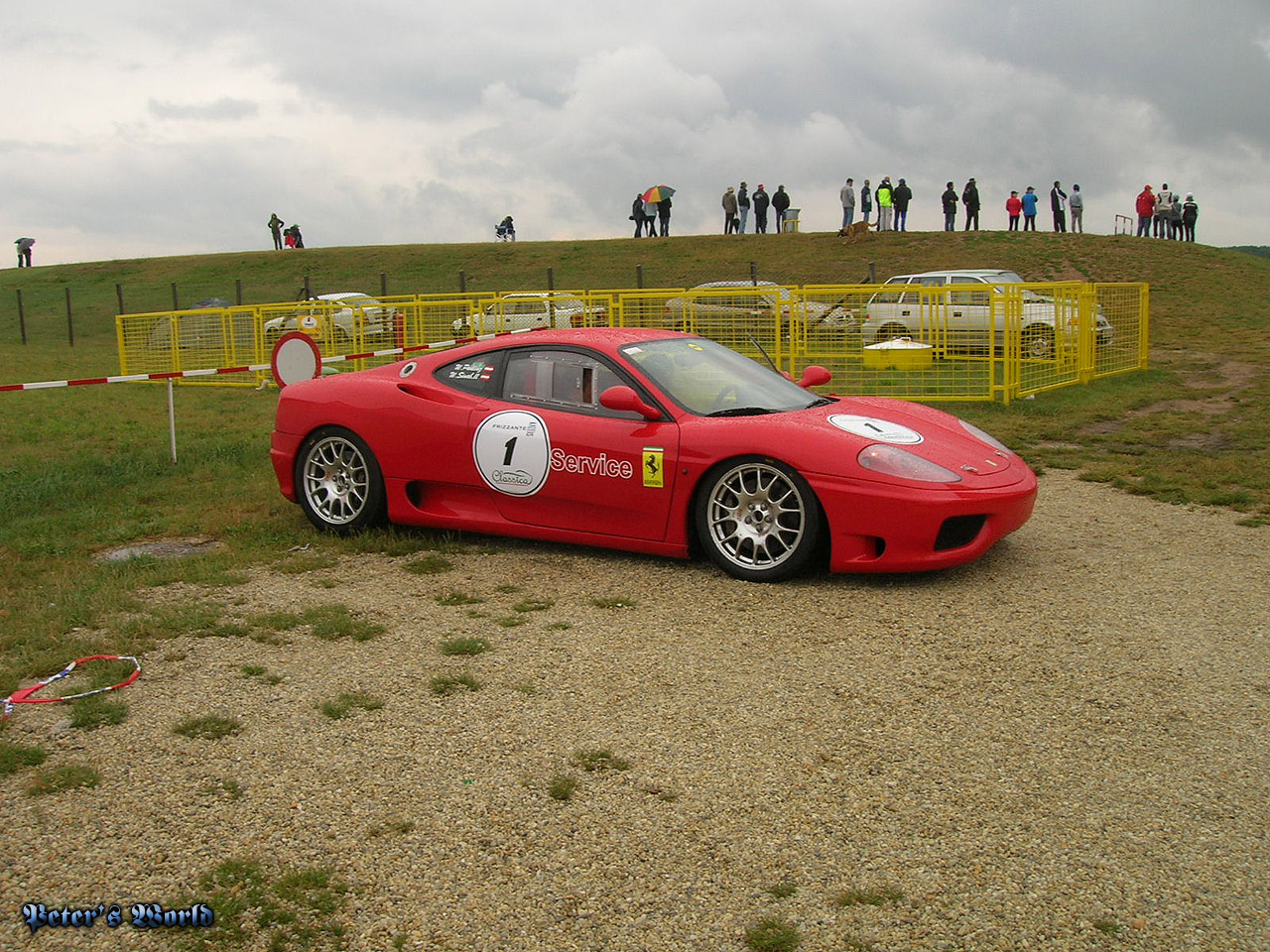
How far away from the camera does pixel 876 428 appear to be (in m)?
5.79

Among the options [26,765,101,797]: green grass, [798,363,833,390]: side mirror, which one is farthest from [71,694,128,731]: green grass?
[798,363,833,390]: side mirror

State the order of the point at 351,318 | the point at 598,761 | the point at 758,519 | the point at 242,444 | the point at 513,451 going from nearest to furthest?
the point at 598,761 < the point at 758,519 < the point at 513,451 < the point at 242,444 < the point at 351,318

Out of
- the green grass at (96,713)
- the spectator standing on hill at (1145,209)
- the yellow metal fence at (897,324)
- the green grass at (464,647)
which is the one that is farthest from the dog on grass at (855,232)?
the green grass at (96,713)

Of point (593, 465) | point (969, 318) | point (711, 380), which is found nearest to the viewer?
point (593, 465)

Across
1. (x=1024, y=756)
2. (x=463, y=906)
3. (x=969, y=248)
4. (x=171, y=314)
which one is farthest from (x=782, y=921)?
(x=969, y=248)

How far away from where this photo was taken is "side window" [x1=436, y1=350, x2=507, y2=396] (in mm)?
6469

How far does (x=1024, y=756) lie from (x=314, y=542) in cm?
440

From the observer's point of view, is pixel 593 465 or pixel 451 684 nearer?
pixel 451 684

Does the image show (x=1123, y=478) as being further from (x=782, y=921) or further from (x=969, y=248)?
(x=969, y=248)

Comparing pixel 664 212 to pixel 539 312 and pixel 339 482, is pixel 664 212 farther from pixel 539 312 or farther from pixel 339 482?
pixel 339 482

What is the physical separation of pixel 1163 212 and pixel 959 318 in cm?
2900

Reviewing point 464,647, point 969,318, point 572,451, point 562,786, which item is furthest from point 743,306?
point 562,786

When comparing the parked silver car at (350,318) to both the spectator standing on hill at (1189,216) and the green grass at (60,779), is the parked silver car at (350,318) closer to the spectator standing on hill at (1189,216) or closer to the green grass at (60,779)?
the green grass at (60,779)

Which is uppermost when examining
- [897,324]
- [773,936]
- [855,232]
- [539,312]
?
[855,232]
